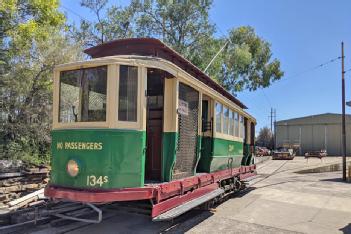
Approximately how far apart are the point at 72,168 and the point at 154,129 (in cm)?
179

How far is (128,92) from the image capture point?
603 centimetres

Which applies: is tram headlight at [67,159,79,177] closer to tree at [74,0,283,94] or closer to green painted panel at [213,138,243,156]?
green painted panel at [213,138,243,156]

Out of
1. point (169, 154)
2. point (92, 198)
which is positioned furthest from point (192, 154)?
point (92, 198)

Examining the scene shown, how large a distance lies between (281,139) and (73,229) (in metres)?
59.4

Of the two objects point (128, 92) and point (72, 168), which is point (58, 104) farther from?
point (128, 92)

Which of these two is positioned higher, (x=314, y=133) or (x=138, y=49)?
(x=314, y=133)

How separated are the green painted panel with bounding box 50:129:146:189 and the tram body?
0.05ft

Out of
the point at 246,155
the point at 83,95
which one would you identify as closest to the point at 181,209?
the point at 83,95

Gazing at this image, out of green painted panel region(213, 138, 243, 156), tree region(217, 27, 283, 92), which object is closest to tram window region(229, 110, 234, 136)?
green painted panel region(213, 138, 243, 156)

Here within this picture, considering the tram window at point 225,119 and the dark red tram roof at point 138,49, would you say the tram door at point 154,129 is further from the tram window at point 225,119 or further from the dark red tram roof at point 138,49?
the tram window at point 225,119

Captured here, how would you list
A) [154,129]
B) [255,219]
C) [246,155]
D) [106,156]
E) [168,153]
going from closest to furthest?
[106,156] < [168,153] < [154,129] < [255,219] < [246,155]

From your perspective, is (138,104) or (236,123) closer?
(138,104)

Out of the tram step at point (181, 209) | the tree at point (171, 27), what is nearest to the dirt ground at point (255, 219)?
the tram step at point (181, 209)

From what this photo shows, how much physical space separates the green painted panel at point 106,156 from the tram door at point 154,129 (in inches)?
36.9
